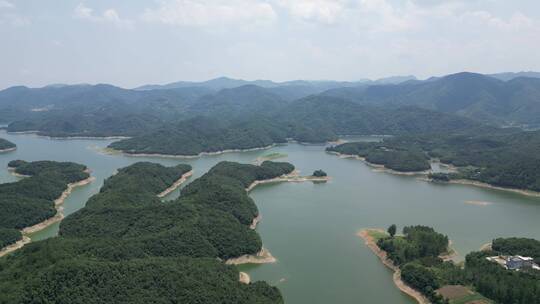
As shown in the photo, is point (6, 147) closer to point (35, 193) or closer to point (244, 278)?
point (35, 193)

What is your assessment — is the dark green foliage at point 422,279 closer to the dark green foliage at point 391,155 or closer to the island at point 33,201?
the island at point 33,201

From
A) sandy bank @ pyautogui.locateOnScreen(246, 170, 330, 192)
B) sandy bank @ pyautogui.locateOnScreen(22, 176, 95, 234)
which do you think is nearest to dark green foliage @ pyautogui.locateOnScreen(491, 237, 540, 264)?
sandy bank @ pyautogui.locateOnScreen(246, 170, 330, 192)

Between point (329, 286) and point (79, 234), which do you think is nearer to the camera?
point (329, 286)

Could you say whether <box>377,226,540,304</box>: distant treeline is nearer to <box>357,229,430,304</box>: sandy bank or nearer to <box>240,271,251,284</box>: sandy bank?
<box>357,229,430,304</box>: sandy bank

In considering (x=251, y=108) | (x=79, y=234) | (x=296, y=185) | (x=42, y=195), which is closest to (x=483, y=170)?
(x=296, y=185)

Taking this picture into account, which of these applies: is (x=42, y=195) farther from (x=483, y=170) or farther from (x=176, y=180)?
(x=483, y=170)

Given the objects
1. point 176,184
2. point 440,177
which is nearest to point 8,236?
point 176,184
